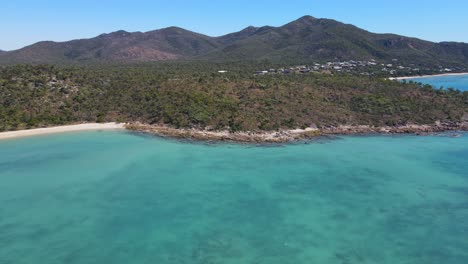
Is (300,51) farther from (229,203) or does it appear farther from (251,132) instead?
(229,203)

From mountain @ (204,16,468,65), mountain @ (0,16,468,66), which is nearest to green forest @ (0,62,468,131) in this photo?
mountain @ (0,16,468,66)

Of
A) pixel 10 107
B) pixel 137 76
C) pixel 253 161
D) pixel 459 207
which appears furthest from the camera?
pixel 137 76

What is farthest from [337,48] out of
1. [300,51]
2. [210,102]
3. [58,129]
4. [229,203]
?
[229,203]

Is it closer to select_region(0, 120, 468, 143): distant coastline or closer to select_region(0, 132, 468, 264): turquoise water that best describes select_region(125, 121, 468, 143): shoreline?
select_region(0, 120, 468, 143): distant coastline

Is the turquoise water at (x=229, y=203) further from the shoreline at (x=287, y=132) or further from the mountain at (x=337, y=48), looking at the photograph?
the mountain at (x=337, y=48)

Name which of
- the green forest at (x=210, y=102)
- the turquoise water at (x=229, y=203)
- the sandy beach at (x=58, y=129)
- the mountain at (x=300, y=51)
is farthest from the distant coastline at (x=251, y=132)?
the mountain at (x=300, y=51)

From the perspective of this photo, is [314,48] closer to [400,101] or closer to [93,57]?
[400,101]

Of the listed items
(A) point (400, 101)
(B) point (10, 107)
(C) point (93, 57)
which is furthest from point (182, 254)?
(C) point (93, 57)
